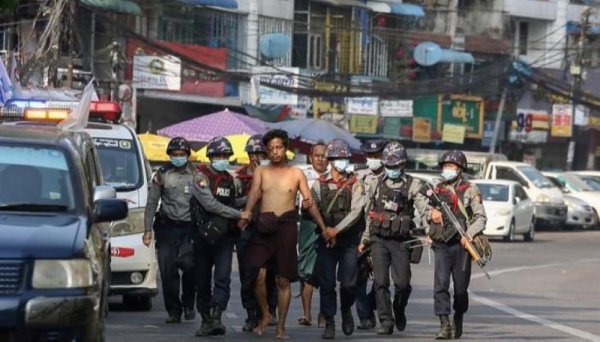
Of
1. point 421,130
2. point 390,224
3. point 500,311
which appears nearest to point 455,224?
point 390,224

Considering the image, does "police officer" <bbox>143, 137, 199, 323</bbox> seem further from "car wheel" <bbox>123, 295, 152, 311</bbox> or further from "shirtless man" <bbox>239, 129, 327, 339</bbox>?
"car wheel" <bbox>123, 295, 152, 311</bbox>

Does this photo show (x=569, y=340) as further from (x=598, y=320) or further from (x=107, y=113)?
(x=107, y=113)

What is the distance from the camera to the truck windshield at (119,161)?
53.4 ft

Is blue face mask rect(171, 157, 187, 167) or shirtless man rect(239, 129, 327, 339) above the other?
blue face mask rect(171, 157, 187, 167)

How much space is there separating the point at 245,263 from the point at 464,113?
4517 centimetres

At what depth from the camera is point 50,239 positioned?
29.6 ft

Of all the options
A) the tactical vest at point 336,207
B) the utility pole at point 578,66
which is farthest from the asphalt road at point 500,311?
the utility pole at point 578,66

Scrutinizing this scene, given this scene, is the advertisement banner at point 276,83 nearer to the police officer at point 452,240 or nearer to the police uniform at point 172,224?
the police uniform at point 172,224

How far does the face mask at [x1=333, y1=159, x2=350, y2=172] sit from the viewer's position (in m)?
14.1

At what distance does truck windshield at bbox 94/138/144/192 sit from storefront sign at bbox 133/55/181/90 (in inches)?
979

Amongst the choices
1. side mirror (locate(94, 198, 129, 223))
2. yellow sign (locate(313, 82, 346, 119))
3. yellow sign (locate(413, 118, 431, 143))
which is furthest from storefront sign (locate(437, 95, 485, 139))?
side mirror (locate(94, 198, 129, 223))

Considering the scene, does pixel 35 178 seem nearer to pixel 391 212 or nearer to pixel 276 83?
pixel 391 212

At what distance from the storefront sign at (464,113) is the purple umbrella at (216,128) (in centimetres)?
2103

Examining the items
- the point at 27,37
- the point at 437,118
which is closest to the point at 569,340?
the point at 27,37
